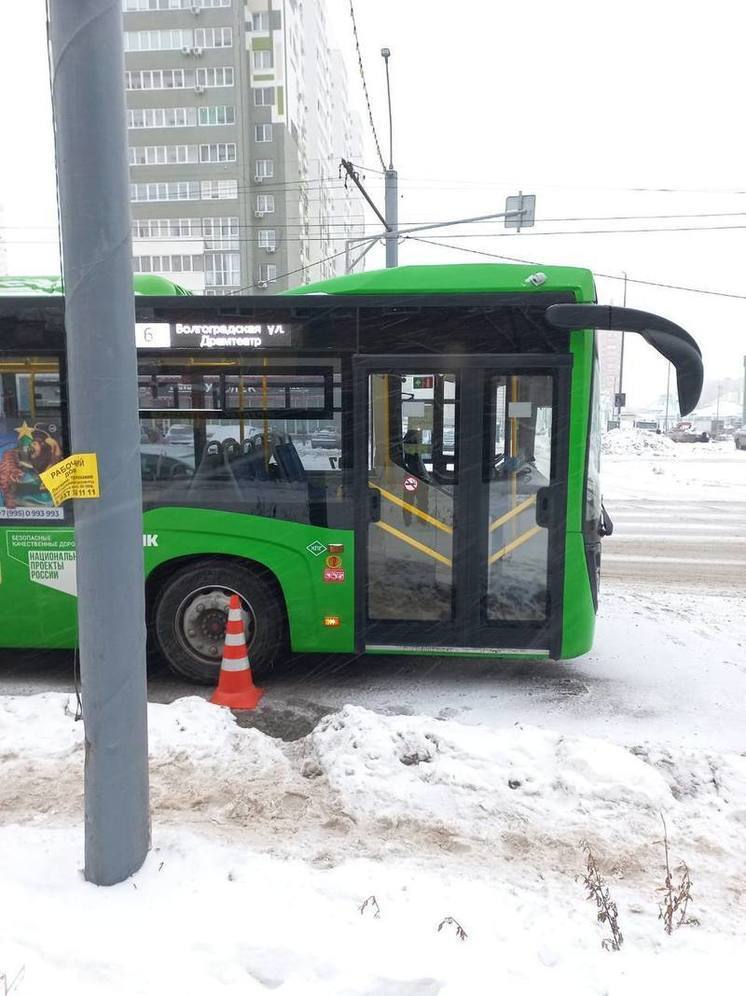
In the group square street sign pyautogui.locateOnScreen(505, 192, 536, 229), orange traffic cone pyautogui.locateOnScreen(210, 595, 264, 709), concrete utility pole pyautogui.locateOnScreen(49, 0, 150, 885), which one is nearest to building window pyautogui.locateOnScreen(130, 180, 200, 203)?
square street sign pyautogui.locateOnScreen(505, 192, 536, 229)

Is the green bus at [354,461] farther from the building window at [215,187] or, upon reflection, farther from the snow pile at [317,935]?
the building window at [215,187]

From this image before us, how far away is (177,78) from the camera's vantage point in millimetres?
57406

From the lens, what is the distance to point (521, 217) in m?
16.4

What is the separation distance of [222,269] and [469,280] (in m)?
59.4

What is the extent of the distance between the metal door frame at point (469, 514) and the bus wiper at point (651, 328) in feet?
1.21

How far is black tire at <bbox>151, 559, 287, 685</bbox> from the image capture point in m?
5.37

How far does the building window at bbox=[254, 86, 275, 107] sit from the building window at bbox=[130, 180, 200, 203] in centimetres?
882

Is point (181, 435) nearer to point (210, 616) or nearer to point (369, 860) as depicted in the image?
point (210, 616)

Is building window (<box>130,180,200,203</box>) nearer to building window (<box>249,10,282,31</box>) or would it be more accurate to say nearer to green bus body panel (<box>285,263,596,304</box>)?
building window (<box>249,10,282,31</box>)

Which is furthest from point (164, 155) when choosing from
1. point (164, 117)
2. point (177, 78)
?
point (177, 78)

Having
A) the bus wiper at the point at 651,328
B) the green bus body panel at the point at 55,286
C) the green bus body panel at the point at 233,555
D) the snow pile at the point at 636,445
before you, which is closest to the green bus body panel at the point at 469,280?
the bus wiper at the point at 651,328

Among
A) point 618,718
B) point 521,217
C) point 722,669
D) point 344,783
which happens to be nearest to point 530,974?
point 344,783

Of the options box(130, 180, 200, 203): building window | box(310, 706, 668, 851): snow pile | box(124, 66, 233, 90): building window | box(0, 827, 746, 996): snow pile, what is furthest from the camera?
box(130, 180, 200, 203): building window

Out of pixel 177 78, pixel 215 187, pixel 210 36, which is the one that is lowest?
pixel 215 187
